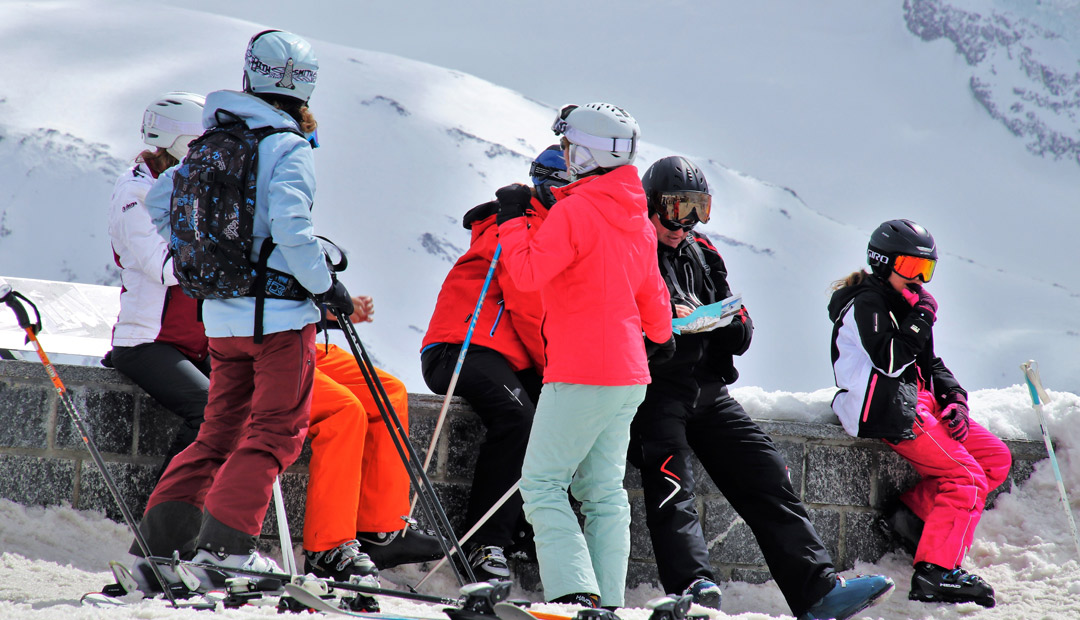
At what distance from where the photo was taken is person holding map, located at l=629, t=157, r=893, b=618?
3609 millimetres

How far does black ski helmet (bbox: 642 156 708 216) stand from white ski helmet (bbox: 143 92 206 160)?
186 cm

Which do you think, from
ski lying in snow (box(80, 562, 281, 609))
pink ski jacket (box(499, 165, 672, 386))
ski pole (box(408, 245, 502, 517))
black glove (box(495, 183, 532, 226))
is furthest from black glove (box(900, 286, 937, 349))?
ski lying in snow (box(80, 562, 281, 609))

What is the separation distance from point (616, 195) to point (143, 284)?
1894 millimetres

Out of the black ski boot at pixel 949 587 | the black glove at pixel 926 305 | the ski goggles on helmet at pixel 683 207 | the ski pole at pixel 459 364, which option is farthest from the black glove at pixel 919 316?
the ski pole at pixel 459 364

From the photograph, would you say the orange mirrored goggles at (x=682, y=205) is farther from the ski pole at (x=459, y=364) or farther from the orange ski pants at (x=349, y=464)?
the orange ski pants at (x=349, y=464)

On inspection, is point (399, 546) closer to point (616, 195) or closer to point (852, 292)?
Result: point (616, 195)

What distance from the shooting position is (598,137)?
334 cm

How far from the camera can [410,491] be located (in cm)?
403

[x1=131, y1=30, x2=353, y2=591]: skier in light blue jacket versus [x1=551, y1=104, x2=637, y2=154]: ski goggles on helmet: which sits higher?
[x1=551, y1=104, x2=637, y2=154]: ski goggles on helmet

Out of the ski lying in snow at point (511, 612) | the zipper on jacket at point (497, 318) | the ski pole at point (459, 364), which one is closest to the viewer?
the ski lying in snow at point (511, 612)

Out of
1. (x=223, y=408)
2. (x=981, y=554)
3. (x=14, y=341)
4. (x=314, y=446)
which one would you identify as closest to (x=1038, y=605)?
(x=981, y=554)

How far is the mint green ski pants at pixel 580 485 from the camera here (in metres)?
3.12

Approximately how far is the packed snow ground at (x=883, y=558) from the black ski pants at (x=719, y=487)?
0.32 metres

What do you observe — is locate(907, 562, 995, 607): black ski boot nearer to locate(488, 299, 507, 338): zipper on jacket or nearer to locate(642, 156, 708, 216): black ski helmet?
locate(642, 156, 708, 216): black ski helmet
